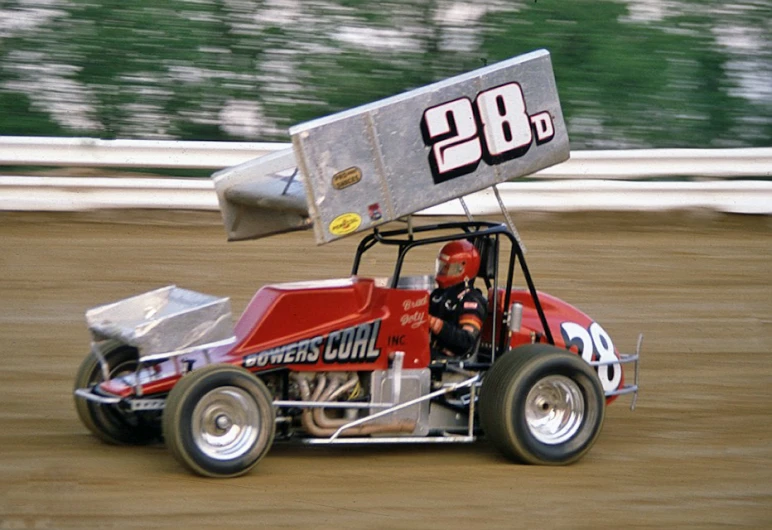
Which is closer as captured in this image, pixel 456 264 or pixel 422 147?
pixel 422 147

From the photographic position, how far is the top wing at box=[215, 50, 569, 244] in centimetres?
→ 619

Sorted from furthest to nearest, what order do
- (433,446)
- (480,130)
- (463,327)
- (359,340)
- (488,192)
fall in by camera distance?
(488,192)
(433,446)
(463,327)
(359,340)
(480,130)

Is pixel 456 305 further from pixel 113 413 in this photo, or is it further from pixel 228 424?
pixel 113 413

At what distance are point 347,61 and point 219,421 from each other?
8542 mm

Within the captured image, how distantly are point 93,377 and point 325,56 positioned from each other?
7.73 meters

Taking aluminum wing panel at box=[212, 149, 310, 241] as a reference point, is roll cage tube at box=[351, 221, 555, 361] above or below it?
below

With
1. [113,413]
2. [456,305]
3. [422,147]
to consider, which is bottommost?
[113,413]

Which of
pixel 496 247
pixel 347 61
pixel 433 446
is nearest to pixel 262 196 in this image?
pixel 496 247

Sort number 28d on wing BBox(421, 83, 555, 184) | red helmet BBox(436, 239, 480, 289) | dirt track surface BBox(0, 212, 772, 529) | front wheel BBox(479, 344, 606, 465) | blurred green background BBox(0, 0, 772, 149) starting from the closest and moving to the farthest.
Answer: dirt track surface BBox(0, 212, 772, 529)
number 28d on wing BBox(421, 83, 555, 184)
front wheel BBox(479, 344, 606, 465)
red helmet BBox(436, 239, 480, 289)
blurred green background BBox(0, 0, 772, 149)

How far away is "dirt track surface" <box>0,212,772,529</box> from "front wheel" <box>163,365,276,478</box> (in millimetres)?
135

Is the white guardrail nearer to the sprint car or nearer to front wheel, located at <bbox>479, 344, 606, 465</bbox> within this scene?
the sprint car

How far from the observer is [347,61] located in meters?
14.2

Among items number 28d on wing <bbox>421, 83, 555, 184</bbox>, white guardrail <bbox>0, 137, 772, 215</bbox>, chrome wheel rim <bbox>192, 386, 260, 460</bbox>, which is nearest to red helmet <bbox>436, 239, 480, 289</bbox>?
number 28d on wing <bbox>421, 83, 555, 184</bbox>

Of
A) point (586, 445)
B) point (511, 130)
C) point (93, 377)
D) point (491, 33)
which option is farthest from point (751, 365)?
point (491, 33)
